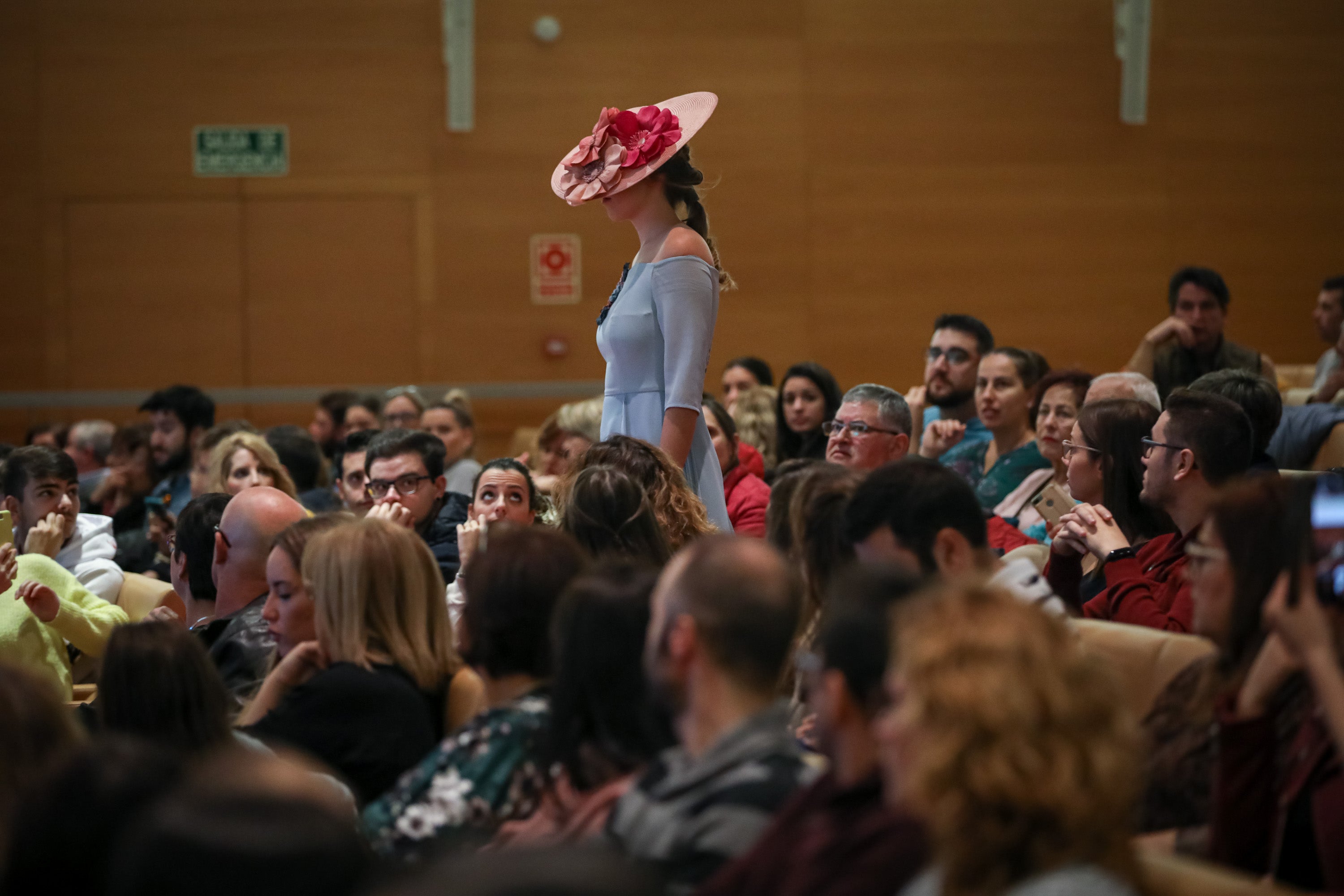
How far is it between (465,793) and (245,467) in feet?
9.97

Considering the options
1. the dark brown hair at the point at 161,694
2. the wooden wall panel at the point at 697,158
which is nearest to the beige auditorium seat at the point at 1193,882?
the dark brown hair at the point at 161,694

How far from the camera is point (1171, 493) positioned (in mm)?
2965

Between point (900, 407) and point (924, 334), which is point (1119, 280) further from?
point (900, 407)

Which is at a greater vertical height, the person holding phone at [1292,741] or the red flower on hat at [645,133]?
the red flower on hat at [645,133]

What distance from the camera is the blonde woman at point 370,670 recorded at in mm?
2152

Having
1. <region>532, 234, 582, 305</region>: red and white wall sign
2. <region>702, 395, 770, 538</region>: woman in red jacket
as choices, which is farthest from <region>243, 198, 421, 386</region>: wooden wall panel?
<region>702, 395, 770, 538</region>: woman in red jacket

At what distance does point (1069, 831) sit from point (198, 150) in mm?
6988

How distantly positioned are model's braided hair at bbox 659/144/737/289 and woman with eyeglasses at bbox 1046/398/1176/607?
93 cm

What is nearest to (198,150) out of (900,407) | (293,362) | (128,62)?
(128,62)

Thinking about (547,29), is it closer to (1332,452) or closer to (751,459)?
(751,459)

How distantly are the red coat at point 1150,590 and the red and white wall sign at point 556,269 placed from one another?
4850 mm

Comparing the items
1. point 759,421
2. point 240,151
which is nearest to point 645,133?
point 759,421

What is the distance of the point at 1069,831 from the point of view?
1.24 m

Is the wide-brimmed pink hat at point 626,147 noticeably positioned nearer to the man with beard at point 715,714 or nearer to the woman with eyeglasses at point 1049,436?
the man with beard at point 715,714
